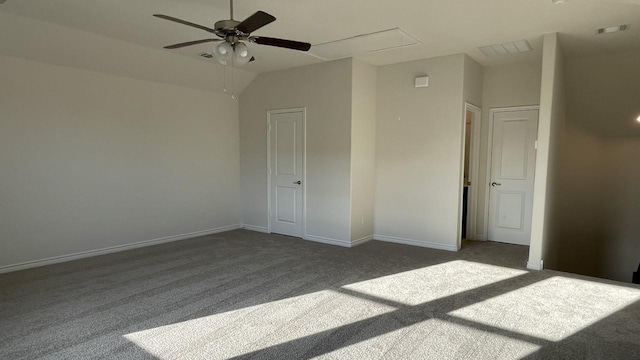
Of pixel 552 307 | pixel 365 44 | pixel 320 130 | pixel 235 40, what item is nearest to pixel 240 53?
pixel 235 40

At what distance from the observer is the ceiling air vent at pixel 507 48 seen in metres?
4.52

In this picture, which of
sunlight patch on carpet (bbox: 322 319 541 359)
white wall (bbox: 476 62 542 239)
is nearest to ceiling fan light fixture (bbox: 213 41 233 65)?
sunlight patch on carpet (bbox: 322 319 541 359)

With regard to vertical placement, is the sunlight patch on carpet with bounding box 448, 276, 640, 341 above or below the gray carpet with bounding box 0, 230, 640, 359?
above

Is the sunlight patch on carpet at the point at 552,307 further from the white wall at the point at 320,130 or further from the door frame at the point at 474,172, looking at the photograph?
the white wall at the point at 320,130

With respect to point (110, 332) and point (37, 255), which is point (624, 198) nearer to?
point (110, 332)

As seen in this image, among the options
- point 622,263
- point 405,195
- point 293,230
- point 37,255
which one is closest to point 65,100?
point 37,255

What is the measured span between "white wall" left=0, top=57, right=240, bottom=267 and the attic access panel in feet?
7.79

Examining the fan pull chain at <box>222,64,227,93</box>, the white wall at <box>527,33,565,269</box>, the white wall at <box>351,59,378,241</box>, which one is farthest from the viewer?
the fan pull chain at <box>222,64,227,93</box>

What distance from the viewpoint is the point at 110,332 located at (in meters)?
2.74

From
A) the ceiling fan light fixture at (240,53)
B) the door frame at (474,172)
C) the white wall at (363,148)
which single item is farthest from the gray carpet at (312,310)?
the ceiling fan light fixture at (240,53)

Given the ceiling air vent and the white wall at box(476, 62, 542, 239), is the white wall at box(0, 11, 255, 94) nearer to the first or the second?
the ceiling air vent

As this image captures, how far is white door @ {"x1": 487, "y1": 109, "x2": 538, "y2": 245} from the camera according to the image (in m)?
5.46

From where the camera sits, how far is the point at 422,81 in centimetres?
524

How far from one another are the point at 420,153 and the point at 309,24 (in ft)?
8.30
